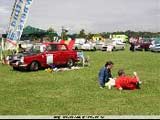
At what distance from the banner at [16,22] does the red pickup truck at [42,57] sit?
422 cm

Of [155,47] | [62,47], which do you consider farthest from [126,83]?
[155,47]

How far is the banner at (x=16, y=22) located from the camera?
2681 centimetres

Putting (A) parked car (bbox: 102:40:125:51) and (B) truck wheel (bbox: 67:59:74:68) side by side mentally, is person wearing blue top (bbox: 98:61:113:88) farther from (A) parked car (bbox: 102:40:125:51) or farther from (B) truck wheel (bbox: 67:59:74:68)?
(A) parked car (bbox: 102:40:125:51)

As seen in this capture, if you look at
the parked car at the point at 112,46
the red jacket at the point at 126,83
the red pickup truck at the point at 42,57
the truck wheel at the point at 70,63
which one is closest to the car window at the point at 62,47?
the red pickup truck at the point at 42,57

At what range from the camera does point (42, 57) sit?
22156 millimetres

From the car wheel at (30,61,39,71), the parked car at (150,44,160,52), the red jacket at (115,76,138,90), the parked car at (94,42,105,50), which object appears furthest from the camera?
the parked car at (94,42,105,50)

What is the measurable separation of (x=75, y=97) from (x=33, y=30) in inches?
1707

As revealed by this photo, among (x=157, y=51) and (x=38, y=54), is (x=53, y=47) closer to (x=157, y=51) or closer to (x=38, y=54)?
(x=38, y=54)

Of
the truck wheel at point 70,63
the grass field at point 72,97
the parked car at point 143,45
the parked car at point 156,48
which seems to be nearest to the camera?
the grass field at point 72,97

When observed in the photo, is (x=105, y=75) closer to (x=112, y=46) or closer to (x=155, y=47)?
(x=155, y=47)

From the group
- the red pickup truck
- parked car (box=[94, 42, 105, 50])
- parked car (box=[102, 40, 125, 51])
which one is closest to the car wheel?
the red pickup truck

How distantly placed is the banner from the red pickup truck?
422 centimetres

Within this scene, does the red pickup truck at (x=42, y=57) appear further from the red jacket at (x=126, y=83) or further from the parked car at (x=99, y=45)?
the parked car at (x=99, y=45)

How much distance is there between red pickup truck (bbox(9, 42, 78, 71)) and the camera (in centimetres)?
2178
